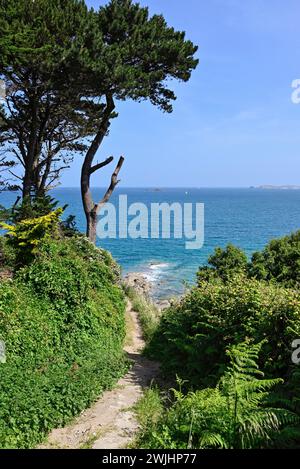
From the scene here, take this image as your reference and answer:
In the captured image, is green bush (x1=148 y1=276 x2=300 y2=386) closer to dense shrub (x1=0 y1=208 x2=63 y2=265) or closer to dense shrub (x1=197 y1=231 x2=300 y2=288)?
dense shrub (x1=0 y1=208 x2=63 y2=265)

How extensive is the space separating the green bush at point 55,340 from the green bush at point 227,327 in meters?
1.80

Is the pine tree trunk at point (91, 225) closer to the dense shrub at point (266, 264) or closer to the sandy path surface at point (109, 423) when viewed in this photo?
the dense shrub at point (266, 264)

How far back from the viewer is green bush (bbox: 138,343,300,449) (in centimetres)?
547

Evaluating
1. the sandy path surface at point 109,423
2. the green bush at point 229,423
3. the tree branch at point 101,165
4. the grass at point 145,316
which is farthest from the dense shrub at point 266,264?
the green bush at point 229,423

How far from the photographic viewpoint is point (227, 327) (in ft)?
27.1

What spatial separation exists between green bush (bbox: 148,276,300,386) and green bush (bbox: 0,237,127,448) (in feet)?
5.91

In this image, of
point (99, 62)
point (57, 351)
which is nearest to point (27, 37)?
point (99, 62)

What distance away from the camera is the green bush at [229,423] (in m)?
5.47

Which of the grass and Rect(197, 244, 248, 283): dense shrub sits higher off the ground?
Rect(197, 244, 248, 283): dense shrub

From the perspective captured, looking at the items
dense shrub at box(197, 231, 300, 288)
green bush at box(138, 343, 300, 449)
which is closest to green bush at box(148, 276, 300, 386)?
green bush at box(138, 343, 300, 449)

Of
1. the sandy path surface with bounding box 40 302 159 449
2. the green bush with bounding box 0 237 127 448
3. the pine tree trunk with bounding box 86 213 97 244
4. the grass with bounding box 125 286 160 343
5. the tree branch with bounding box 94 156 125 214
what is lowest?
the grass with bounding box 125 286 160 343

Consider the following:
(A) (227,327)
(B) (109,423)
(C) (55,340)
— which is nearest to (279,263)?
(A) (227,327)

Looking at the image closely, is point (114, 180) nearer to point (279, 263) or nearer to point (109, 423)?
point (279, 263)

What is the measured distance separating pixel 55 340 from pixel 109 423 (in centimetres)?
299
